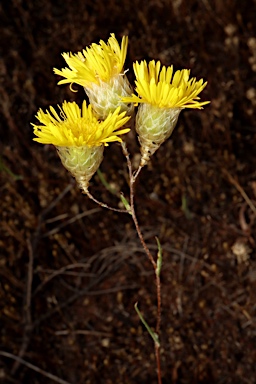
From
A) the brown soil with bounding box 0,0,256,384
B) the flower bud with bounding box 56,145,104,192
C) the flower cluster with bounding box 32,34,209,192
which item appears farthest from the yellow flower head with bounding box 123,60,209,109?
the brown soil with bounding box 0,0,256,384

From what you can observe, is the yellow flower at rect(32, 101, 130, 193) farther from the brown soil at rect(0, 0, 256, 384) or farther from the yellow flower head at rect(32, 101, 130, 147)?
the brown soil at rect(0, 0, 256, 384)

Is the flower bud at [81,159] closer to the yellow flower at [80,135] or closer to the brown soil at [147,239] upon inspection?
the yellow flower at [80,135]

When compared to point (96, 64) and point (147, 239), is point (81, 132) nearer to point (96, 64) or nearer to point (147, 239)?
point (96, 64)

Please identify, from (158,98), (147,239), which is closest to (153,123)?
(158,98)

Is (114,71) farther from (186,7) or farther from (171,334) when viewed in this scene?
(186,7)

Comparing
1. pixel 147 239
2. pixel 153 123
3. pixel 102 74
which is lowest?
pixel 147 239

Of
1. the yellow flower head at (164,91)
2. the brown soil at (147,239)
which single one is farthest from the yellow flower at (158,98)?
the brown soil at (147,239)

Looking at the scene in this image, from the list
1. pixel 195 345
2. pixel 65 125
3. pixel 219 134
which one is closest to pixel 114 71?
pixel 65 125
